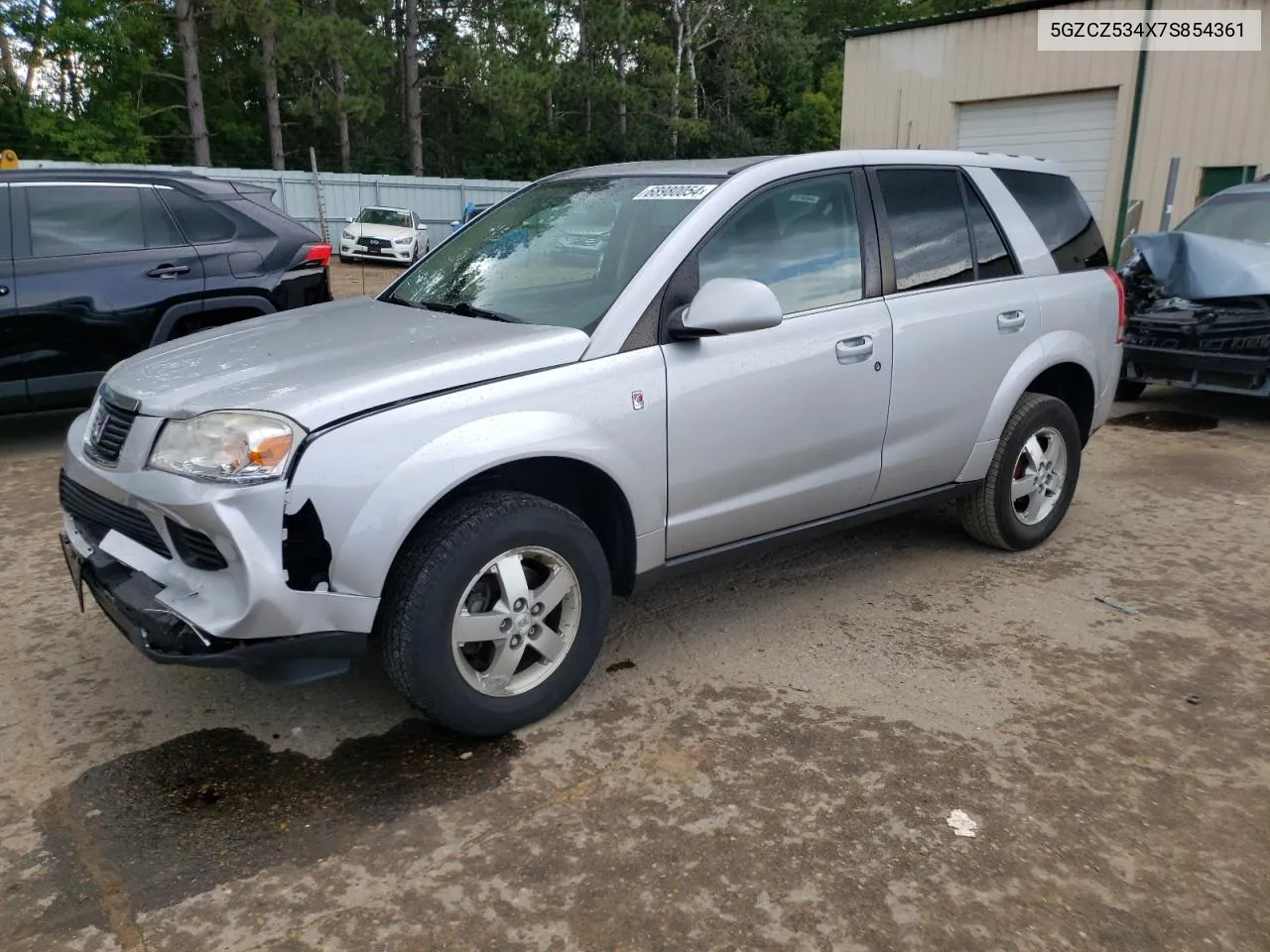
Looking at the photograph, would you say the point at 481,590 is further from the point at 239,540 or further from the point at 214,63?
the point at 214,63

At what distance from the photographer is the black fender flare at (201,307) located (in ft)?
21.2

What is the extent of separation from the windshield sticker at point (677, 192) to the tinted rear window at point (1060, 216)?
174 cm

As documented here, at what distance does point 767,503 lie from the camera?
372cm

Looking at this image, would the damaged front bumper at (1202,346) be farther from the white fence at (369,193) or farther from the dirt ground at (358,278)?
the white fence at (369,193)

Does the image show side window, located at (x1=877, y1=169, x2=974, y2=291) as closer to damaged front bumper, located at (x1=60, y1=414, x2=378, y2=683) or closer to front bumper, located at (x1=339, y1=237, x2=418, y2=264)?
damaged front bumper, located at (x1=60, y1=414, x2=378, y2=683)

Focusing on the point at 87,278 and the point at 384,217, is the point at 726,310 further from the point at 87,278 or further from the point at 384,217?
the point at 384,217

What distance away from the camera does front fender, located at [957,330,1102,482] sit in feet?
14.6

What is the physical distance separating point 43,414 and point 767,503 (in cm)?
646

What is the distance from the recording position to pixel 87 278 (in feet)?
20.7

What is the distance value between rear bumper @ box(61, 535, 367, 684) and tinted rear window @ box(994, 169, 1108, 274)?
356cm

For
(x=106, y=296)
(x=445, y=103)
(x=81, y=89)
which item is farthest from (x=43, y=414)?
(x=445, y=103)

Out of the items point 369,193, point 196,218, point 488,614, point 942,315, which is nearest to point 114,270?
point 196,218

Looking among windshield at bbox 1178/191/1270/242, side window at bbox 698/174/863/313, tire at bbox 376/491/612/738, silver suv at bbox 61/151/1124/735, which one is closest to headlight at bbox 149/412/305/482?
silver suv at bbox 61/151/1124/735

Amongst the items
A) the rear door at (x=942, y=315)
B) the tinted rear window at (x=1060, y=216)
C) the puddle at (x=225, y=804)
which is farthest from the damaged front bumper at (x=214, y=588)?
the tinted rear window at (x=1060, y=216)
